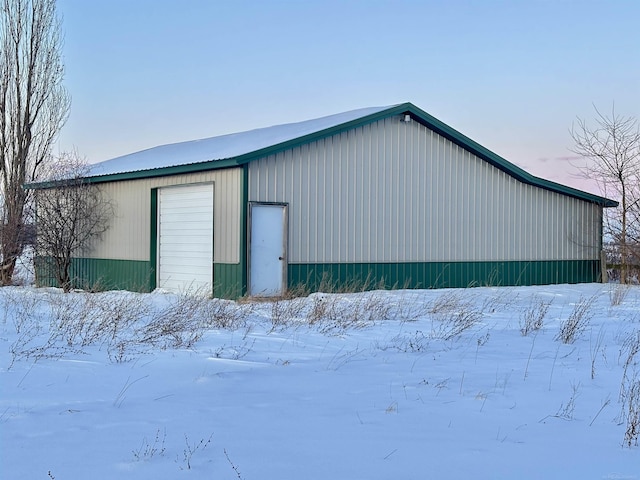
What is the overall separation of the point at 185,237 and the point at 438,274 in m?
6.44

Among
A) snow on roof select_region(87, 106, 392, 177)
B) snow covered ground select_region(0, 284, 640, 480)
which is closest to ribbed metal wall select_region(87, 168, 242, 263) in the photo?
snow on roof select_region(87, 106, 392, 177)

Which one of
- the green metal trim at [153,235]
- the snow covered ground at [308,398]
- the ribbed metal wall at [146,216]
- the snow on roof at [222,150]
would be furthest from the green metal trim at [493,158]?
the snow covered ground at [308,398]

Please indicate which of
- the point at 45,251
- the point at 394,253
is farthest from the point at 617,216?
the point at 45,251

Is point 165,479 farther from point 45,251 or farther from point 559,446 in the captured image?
point 45,251

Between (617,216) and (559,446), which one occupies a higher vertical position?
(617,216)

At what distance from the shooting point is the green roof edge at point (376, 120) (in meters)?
16.5

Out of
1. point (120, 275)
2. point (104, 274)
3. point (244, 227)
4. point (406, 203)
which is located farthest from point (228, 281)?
point (104, 274)

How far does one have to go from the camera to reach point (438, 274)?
65.8ft

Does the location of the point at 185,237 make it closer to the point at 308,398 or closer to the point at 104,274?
the point at 104,274

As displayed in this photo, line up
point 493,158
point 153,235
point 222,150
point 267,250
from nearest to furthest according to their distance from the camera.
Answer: point 267,250
point 222,150
point 153,235
point 493,158

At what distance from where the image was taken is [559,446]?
5.62 m

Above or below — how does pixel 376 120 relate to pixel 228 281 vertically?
above

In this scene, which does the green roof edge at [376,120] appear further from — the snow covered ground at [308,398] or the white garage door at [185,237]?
the snow covered ground at [308,398]

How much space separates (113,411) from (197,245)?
11.7 meters
